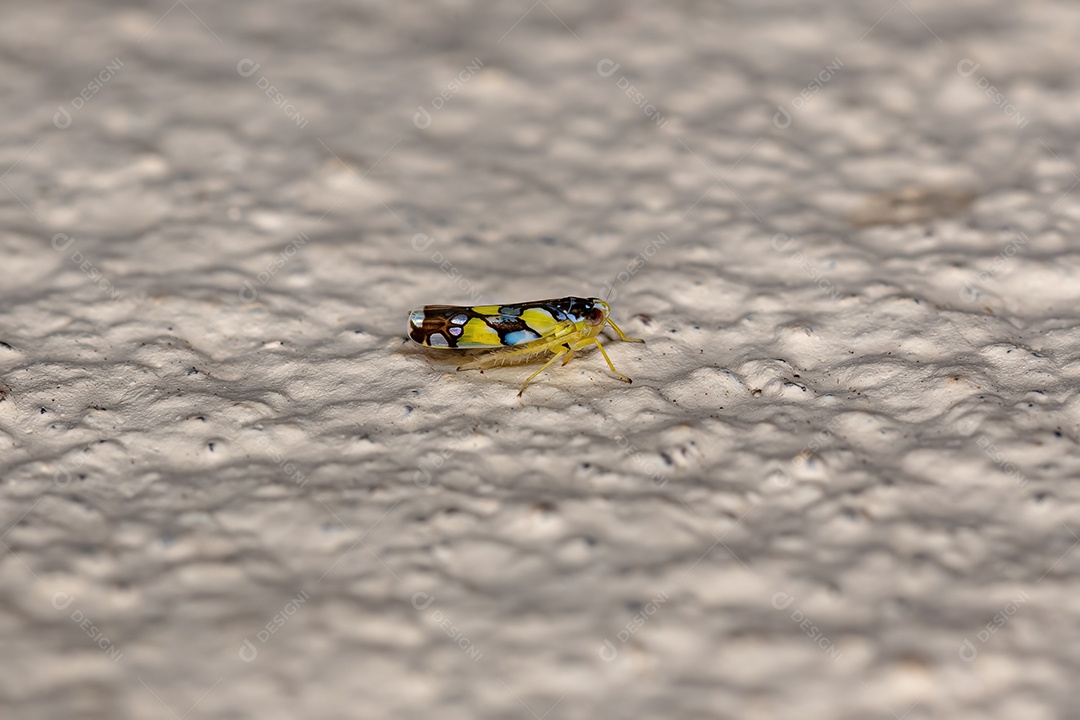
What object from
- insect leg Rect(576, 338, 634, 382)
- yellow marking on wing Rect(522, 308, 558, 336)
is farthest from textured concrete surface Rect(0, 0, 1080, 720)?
yellow marking on wing Rect(522, 308, 558, 336)

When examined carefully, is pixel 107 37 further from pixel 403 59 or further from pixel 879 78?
pixel 879 78

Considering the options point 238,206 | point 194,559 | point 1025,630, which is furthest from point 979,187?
point 194,559

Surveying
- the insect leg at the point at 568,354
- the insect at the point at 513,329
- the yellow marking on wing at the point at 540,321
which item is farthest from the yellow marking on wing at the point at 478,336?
the insect leg at the point at 568,354

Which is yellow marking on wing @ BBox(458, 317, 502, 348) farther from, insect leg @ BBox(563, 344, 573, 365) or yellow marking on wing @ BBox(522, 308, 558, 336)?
insect leg @ BBox(563, 344, 573, 365)

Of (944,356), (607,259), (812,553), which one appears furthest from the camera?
(607,259)

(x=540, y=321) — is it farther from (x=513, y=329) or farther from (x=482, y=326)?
(x=482, y=326)

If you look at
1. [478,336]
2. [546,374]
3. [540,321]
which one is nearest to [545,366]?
[546,374]
